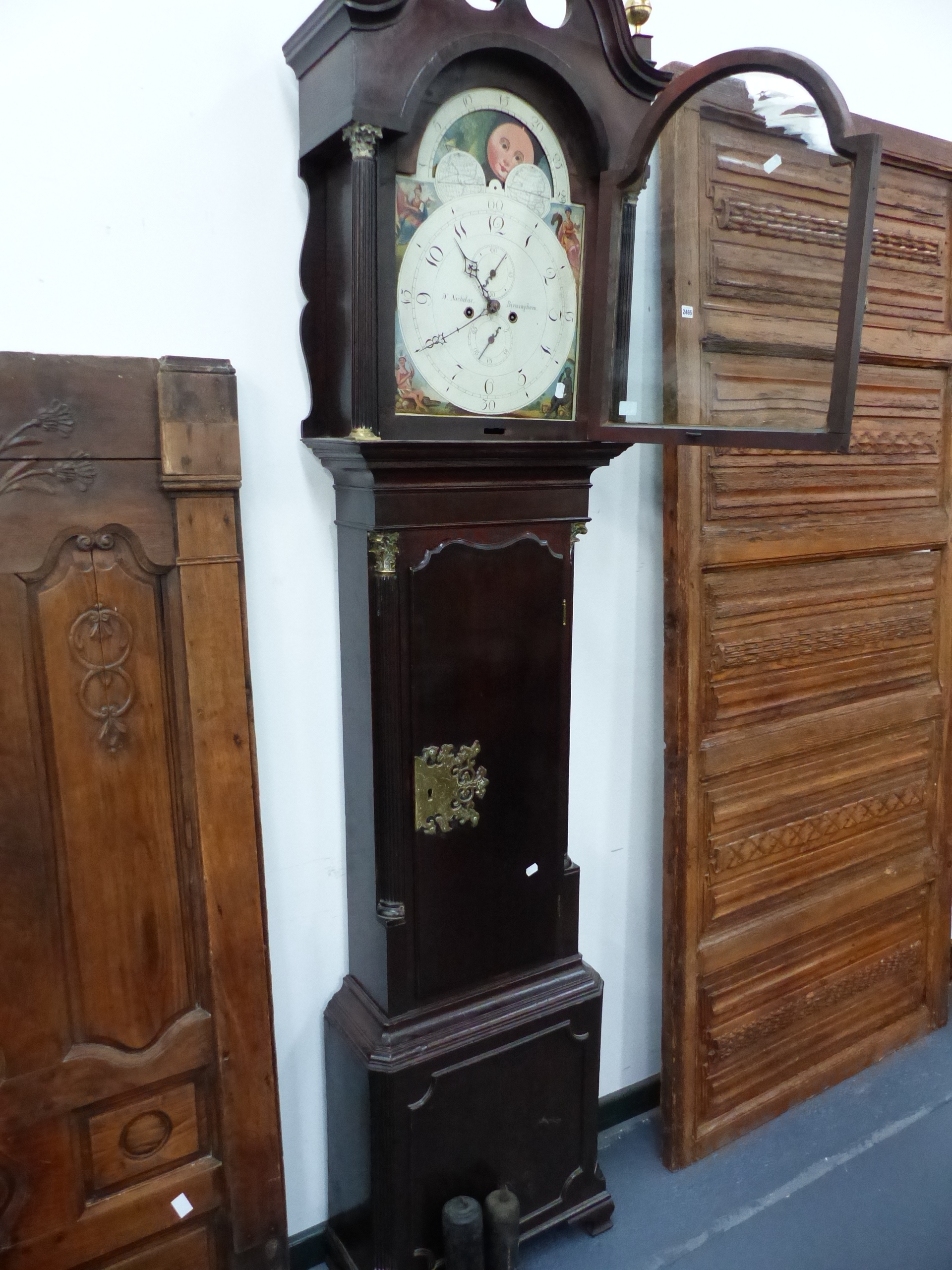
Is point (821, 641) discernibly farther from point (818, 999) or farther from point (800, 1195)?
point (800, 1195)

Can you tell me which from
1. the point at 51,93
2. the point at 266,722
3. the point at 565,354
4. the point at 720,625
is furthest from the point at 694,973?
the point at 51,93

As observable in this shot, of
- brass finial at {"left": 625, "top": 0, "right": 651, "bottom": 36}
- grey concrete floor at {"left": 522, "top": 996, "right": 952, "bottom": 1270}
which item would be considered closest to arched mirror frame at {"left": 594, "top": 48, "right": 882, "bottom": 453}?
brass finial at {"left": 625, "top": 0, "right": 651, "bottom": 36}

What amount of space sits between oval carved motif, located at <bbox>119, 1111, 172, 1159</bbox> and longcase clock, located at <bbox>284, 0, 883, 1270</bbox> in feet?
1.02

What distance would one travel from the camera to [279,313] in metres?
1.46

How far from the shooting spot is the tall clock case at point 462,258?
4.39 ft

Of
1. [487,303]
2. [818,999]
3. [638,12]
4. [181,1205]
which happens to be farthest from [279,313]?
[818,999]

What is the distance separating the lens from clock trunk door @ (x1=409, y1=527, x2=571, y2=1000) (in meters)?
1.52

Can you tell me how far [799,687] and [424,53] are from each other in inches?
58.1

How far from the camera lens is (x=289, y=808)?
1.64m

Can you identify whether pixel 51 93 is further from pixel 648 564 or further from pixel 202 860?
pixel 648 564

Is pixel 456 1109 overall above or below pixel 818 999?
above

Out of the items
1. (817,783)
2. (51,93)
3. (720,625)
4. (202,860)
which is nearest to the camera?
(51,93)

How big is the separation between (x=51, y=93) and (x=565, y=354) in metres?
0.82

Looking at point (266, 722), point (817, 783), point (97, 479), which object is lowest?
point (817, 783)
